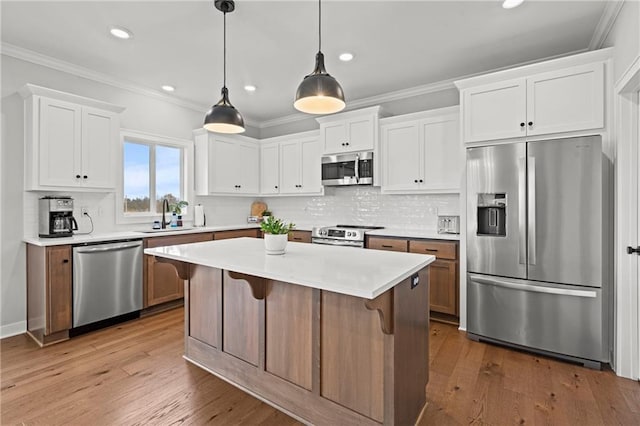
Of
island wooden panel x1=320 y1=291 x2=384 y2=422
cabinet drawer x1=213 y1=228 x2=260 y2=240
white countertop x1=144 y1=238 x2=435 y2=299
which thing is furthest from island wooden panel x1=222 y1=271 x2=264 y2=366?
cabinet drawer x1=213 y1=228 x2=260 y2=240

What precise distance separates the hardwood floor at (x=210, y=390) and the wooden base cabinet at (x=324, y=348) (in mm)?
174

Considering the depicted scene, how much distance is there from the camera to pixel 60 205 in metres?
3.24

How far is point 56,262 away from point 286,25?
300 cm

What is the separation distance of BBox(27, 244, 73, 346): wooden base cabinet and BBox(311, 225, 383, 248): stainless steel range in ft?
8.96

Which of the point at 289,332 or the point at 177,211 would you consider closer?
the point at 289,332

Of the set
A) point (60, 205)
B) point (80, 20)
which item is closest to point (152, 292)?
point (60, 205)

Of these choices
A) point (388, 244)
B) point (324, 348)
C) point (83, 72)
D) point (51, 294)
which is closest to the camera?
point (324, 348)

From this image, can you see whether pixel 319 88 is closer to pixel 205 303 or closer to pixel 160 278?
pixel 205 303

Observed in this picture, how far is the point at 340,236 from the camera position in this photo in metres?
4.17

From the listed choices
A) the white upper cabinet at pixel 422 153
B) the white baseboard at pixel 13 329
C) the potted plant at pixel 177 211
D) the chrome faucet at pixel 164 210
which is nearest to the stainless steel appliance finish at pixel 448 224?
the white upper cabinet at pixel 422 153

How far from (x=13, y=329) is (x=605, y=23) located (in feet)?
19.8

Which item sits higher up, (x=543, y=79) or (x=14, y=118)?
(x=543, y=79)

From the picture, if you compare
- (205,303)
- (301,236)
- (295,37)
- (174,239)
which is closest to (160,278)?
(174,239)

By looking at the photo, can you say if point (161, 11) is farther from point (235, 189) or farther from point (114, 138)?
point (235, 189)
